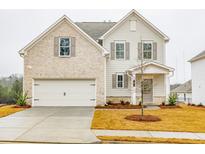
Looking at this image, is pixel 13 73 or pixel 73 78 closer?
pixel 73 78

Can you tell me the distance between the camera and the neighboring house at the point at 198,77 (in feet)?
84.1

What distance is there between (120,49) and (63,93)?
20.2 feet

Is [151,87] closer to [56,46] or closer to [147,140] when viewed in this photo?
[56,46]

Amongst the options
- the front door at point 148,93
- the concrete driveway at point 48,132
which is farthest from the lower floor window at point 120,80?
the concrete driveway at point 48,132

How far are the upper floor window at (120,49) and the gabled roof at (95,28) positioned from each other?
214cm

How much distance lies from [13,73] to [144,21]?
2145 centimetres

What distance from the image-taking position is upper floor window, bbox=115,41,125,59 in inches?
933

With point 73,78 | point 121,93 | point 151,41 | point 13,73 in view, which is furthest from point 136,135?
point 13,73

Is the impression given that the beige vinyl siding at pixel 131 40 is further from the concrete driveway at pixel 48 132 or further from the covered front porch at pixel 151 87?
the concrete driveway at pixel 48 132

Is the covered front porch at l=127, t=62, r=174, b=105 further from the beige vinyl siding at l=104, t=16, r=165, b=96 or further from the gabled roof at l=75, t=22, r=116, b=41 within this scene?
the gabled roof at l=75, t=22, r=116, b=41

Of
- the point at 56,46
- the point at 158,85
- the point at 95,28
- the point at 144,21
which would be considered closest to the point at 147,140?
the point at 56,46

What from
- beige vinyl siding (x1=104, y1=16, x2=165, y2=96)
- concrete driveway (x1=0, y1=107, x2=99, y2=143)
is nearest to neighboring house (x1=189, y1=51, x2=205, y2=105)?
beige vinyl siding (x1=104, y1=16, x2=165, y2=96)

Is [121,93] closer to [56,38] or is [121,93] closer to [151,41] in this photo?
[151,41]

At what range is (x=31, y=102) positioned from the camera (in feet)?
68.9
